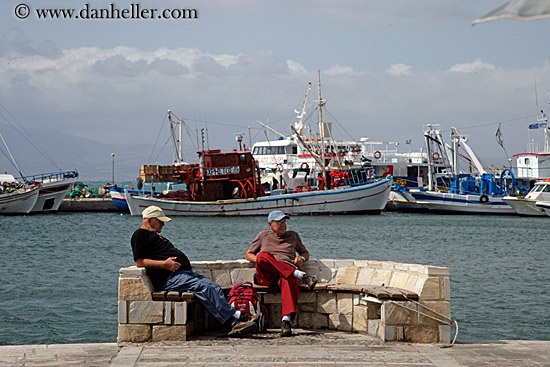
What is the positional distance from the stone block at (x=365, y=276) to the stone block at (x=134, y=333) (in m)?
2.21

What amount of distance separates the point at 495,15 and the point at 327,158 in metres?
46.8

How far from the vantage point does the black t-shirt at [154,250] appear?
246 inches

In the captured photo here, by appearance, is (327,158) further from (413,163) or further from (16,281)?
(16,281)

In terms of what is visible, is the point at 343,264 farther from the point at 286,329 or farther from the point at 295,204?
the point at 295,204

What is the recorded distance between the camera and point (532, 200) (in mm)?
46062

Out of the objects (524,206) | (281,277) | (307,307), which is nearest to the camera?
(281,277)

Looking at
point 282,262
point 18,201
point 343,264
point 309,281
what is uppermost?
point 282,262

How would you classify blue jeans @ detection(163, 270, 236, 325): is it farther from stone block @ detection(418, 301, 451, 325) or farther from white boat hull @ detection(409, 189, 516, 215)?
white boat hull @ detection(409, 189, 516, 215)

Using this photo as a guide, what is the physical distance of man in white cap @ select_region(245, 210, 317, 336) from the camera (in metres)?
6.49

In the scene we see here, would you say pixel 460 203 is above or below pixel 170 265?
below

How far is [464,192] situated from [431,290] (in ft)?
154

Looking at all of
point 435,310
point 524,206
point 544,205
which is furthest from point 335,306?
point 524,206

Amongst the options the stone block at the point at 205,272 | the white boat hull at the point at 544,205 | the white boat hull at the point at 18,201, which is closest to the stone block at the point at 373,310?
the stone block at the point at 205,272

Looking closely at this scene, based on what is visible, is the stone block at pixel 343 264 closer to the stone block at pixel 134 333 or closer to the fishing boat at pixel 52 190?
the stone block at pixel 134 333
